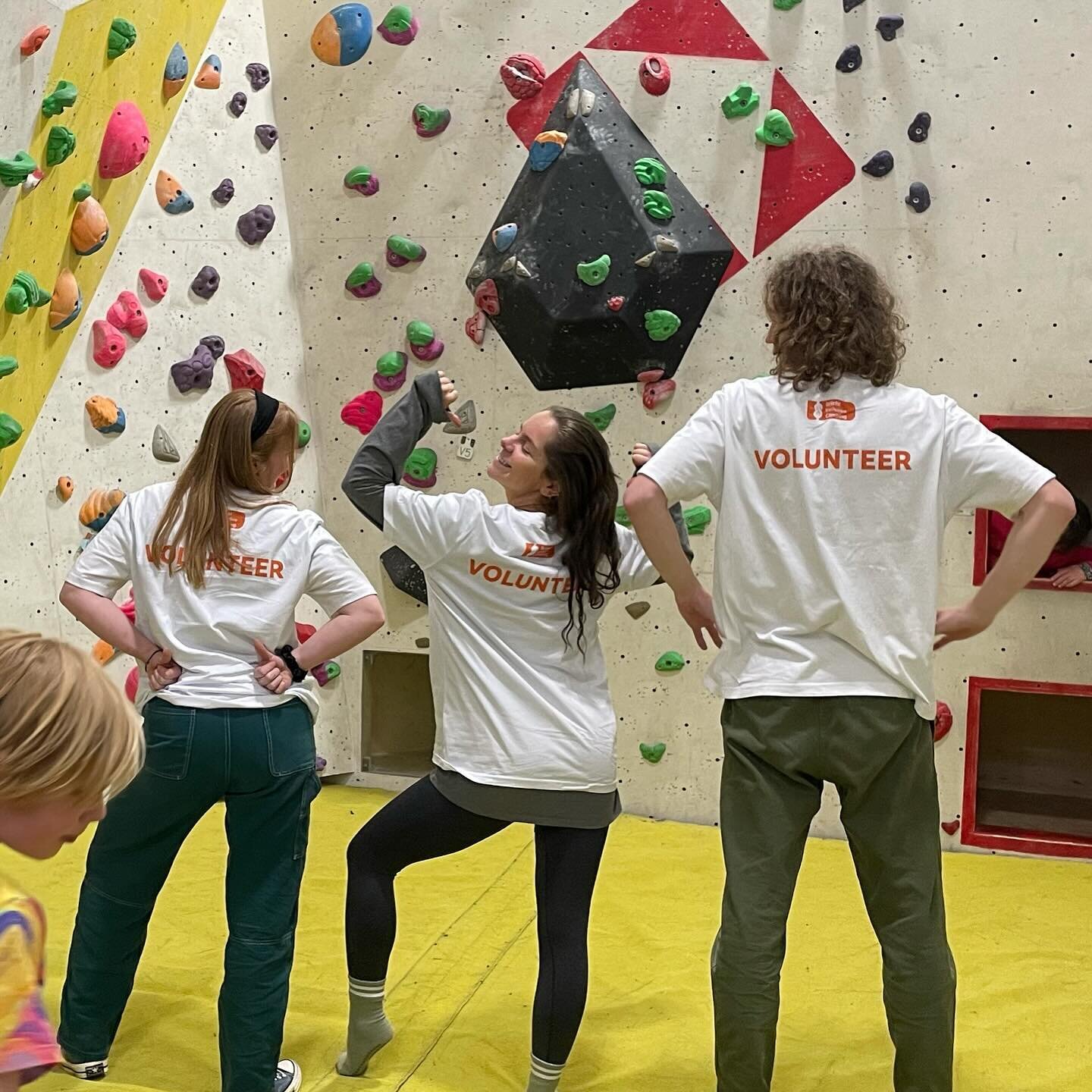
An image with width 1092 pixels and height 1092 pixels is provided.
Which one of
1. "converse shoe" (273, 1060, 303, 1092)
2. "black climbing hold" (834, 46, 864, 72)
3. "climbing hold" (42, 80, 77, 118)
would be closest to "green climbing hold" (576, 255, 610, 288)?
"black climbing hold" (834, 46, 864, 72)

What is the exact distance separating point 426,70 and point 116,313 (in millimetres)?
1469

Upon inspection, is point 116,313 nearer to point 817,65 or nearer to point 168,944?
point 168,944

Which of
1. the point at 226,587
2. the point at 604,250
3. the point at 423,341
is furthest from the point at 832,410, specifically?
the point at 423,341

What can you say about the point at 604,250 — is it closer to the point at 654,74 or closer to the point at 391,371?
the point at 654,74

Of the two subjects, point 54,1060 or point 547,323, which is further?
point 547,323

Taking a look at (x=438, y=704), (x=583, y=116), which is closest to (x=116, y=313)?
(x=583, y=116)

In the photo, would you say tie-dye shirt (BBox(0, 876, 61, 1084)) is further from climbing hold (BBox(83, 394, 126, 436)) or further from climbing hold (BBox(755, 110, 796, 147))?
climbing hold (BBox(755, 110, 796, 147))

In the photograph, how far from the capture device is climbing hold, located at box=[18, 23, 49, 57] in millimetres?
3361

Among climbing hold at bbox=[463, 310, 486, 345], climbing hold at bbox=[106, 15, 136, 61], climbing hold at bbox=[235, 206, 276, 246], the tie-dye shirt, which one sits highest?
climbing hold at bbox=[106, 15, 136, 61]

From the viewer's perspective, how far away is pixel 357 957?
8.11ft

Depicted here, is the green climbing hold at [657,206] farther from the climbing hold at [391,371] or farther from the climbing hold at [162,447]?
the climbing hold at [162,447]

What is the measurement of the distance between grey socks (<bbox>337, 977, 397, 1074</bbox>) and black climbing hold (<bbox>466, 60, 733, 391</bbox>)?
99.2 inches

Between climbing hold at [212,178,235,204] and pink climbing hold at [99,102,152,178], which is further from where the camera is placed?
climbing hold at [212,178,235,204]

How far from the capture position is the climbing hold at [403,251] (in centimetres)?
462
